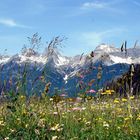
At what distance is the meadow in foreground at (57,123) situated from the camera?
5.87 meters

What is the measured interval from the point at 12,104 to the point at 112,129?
1.65 m

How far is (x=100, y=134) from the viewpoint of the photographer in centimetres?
601

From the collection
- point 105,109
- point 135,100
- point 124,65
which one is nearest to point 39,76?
point 124,65

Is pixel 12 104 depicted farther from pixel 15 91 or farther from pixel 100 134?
pixel 100 134

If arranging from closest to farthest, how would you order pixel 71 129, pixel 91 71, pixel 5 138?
1. pixel 5 138
2. pixel 71 129
3. pixel 91 71

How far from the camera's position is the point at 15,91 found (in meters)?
6.89

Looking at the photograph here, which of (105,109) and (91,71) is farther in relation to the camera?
(105,109)

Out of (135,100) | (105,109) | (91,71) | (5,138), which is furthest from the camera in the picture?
(135,100)

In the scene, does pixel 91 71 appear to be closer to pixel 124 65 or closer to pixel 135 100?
pixel 124 65

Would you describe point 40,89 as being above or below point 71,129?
above

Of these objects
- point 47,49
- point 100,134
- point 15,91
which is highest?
point 47,49

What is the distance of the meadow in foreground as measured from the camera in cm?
587

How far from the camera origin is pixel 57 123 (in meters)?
6.63

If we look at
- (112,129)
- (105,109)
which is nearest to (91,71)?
(112,129)
